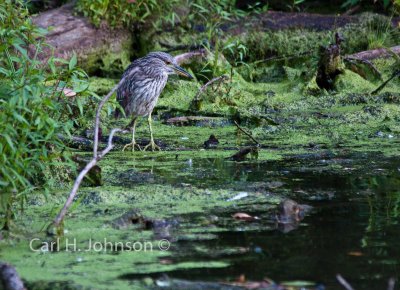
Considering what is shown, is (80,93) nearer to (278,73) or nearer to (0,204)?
(0,204)

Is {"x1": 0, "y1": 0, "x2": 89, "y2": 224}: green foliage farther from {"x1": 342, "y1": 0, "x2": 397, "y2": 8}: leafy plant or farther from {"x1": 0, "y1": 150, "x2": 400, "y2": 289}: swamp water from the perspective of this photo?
{"x1": 342, "y1": 0, "x2": 397, "y2": 8}: leafy plant

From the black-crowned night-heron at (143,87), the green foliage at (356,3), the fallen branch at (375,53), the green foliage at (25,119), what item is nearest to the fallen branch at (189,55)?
the black-crowned night-heron at (143,87)

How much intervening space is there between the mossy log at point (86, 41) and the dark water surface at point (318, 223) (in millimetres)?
3745

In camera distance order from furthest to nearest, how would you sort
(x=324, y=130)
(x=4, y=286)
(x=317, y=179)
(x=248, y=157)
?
(x=324, y=130)
(x=248, y=157)
(x=317, y=179)
(x=4, y=286)

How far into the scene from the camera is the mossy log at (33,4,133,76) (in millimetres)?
10062

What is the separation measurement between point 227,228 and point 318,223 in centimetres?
48

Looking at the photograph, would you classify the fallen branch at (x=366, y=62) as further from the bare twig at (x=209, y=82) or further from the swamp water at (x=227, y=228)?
the swamp water at (x=227, y=228)

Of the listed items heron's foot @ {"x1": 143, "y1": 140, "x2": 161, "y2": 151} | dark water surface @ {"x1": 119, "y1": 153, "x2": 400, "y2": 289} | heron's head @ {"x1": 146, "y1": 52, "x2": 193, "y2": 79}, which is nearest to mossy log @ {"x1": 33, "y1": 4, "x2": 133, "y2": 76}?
heron's head @ {"x1": 146, "y1": 52, "x2": 193, "y2": 79}

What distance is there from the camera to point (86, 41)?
10.4 meters

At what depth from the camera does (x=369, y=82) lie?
31.9 ft

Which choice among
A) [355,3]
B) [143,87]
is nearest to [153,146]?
[143,87]

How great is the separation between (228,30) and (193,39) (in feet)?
1.51

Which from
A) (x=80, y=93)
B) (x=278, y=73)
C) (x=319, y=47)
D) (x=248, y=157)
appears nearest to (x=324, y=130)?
(x=248, y=157)

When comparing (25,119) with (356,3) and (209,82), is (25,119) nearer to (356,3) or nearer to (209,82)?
(209,82)
